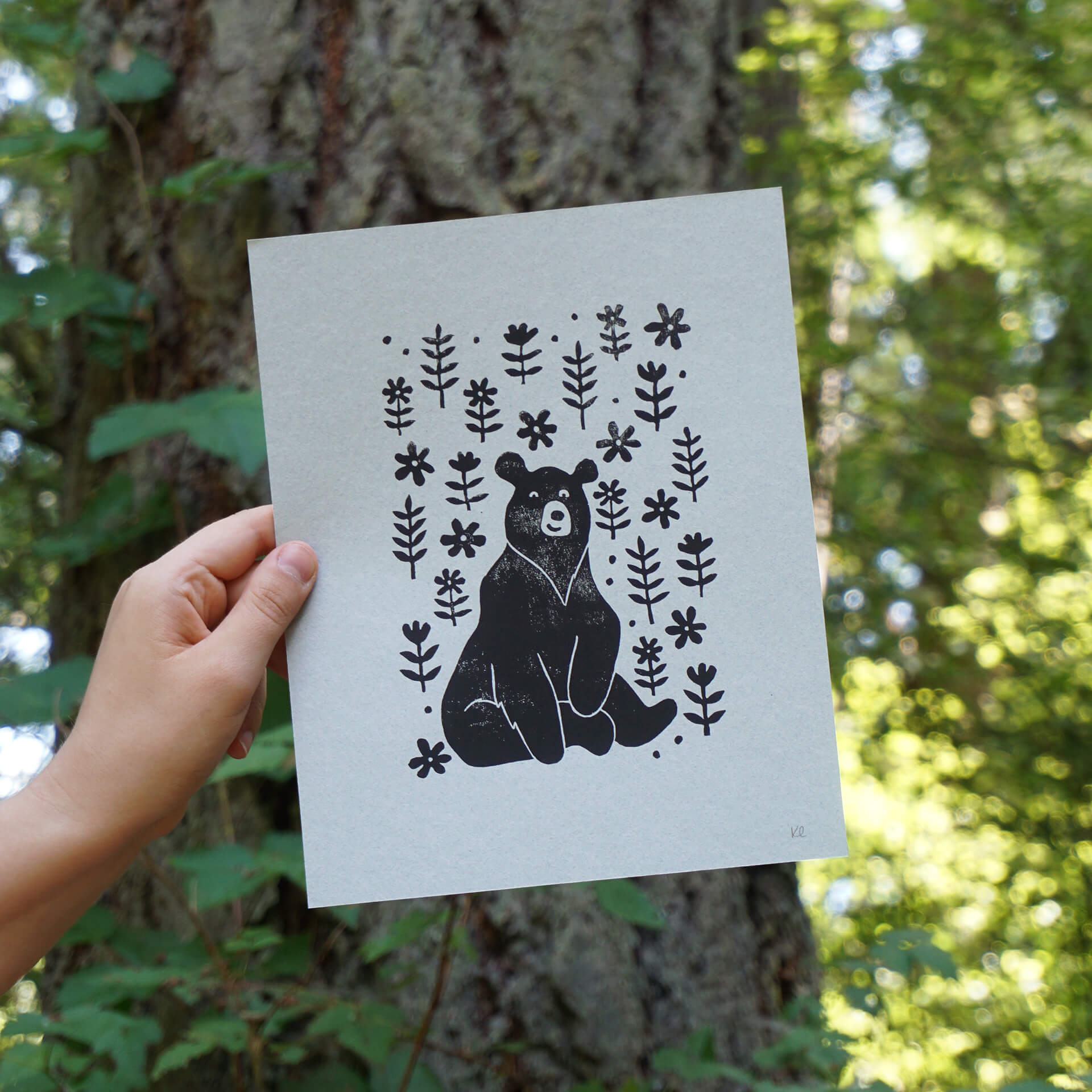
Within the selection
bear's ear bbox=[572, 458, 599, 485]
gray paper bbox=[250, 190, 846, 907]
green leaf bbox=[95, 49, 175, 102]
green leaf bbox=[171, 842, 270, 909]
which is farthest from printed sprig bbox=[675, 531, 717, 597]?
green leaf bbox=[95, 49, 175, 102]

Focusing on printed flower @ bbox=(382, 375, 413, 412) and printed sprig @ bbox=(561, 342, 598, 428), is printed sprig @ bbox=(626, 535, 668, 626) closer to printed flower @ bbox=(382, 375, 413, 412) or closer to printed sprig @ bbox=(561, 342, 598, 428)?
printed sprig @ bbox=(561, 342, 598, 428)

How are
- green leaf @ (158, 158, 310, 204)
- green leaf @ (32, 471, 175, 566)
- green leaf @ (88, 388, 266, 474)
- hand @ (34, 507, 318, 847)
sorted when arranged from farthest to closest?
green leaf @ (32, 471, 175, 566) < green leaf @ (158, 158, 310, 204) < green leaf @ (88, 388, 266, 474) < hand @ (34, 507, 318, 847)

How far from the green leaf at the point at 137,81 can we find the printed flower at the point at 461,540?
110 cm

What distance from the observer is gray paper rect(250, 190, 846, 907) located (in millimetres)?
814

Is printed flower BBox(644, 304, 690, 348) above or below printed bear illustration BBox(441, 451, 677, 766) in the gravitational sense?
above

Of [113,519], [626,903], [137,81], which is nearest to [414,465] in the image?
[626,903]

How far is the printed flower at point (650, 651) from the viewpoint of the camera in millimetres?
842

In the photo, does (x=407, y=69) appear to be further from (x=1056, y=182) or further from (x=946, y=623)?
(x=946, y=623)

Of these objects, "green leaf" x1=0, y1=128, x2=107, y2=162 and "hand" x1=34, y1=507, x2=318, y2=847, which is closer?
"hand" x1=34, y1=507, x2=318, y2=847

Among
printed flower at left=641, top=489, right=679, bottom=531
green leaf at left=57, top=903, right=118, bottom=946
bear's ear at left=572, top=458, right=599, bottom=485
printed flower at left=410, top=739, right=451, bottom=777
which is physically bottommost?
green leaf at left=57, top=903, right=118, bottom=946

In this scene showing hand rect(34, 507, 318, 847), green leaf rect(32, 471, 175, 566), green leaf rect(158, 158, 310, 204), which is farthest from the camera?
green leaf rect(32, 471, 175, 566)

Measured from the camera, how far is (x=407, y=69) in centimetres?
140

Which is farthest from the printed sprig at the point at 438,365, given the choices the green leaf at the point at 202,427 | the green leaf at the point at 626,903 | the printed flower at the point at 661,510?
the green leaf at the point at 626,903

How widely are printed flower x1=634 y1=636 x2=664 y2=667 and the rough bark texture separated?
642 mm
